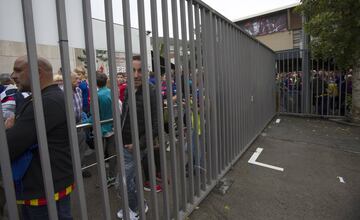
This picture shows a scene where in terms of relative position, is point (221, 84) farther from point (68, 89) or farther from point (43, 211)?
point (43, 211)

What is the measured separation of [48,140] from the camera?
1.88m

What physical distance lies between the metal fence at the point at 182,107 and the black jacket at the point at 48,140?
0.48 feet

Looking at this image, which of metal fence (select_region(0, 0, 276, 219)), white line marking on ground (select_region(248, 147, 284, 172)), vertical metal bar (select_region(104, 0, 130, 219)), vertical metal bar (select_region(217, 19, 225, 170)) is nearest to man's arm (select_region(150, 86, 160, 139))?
metal fence (select_region(0, 0, 276, 219))

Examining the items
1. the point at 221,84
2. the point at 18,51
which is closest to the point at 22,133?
the point at 18,51

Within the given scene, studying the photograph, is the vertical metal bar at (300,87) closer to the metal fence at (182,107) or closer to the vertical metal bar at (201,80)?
the metal fence at (182,107)

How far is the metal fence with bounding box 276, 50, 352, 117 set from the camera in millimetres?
10062

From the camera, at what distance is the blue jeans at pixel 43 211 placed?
2.03 metres

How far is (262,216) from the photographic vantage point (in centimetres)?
336

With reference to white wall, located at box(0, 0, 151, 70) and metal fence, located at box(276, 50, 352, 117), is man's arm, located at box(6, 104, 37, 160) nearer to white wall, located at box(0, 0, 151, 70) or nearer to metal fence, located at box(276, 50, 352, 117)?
white wall, located at box(0, 0, 151, 70)

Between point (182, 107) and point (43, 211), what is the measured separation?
164cm

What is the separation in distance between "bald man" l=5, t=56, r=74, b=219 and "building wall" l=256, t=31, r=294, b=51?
74.2ft

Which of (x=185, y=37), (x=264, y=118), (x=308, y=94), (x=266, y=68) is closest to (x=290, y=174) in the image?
(x=185, y=37)

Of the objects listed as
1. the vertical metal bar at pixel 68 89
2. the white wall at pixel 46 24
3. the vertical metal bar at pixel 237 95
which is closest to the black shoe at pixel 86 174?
the vertical metal bar at pixel 237 95

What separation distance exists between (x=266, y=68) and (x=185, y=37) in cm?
598
